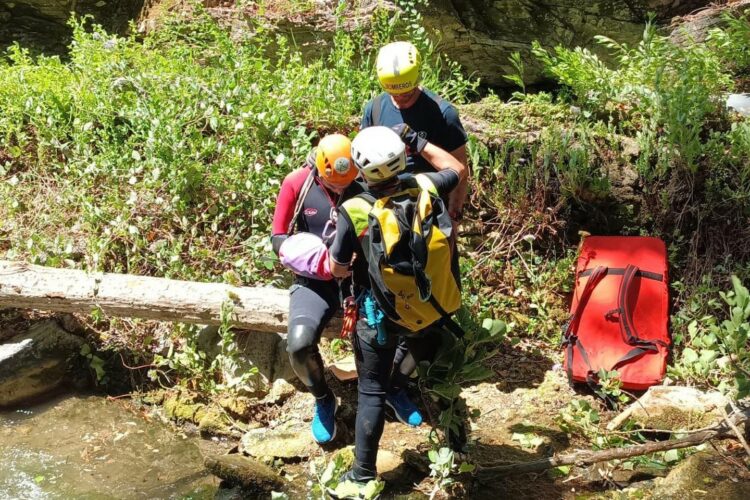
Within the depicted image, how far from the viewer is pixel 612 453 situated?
3.60m

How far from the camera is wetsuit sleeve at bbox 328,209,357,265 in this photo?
328 cm

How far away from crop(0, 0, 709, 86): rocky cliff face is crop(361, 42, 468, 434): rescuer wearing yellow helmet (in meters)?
3.32

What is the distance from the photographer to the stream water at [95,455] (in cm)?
→ 391

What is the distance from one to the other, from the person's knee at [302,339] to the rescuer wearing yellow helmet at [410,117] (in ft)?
2.14

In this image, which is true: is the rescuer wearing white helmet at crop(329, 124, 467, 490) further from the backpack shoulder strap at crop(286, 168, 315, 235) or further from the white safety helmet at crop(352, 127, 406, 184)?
the backpack shoulder strap at crop(286, 168, 315, 235)

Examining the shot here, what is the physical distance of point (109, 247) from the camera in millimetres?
5406

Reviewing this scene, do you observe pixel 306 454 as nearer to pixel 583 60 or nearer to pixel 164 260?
pixel 164 260

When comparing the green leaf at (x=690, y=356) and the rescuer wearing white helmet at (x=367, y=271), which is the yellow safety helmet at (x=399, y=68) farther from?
the green leaf at (x=690, y=356)

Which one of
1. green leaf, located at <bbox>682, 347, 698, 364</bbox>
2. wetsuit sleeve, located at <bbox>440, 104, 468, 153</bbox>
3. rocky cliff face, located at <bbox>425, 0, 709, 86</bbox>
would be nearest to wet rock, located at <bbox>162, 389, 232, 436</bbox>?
wetsuit sleeve, located at <bbox>440, 104, 468, 153</bbox>

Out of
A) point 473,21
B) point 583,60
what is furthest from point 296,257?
point 473,21

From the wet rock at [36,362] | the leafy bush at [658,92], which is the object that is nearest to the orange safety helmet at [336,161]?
the wet rock at [36,362]

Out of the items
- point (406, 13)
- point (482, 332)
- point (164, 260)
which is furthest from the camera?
point (406, 13)

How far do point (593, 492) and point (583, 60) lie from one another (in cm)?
397

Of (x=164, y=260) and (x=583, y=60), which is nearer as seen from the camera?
(x=164, y=260)
